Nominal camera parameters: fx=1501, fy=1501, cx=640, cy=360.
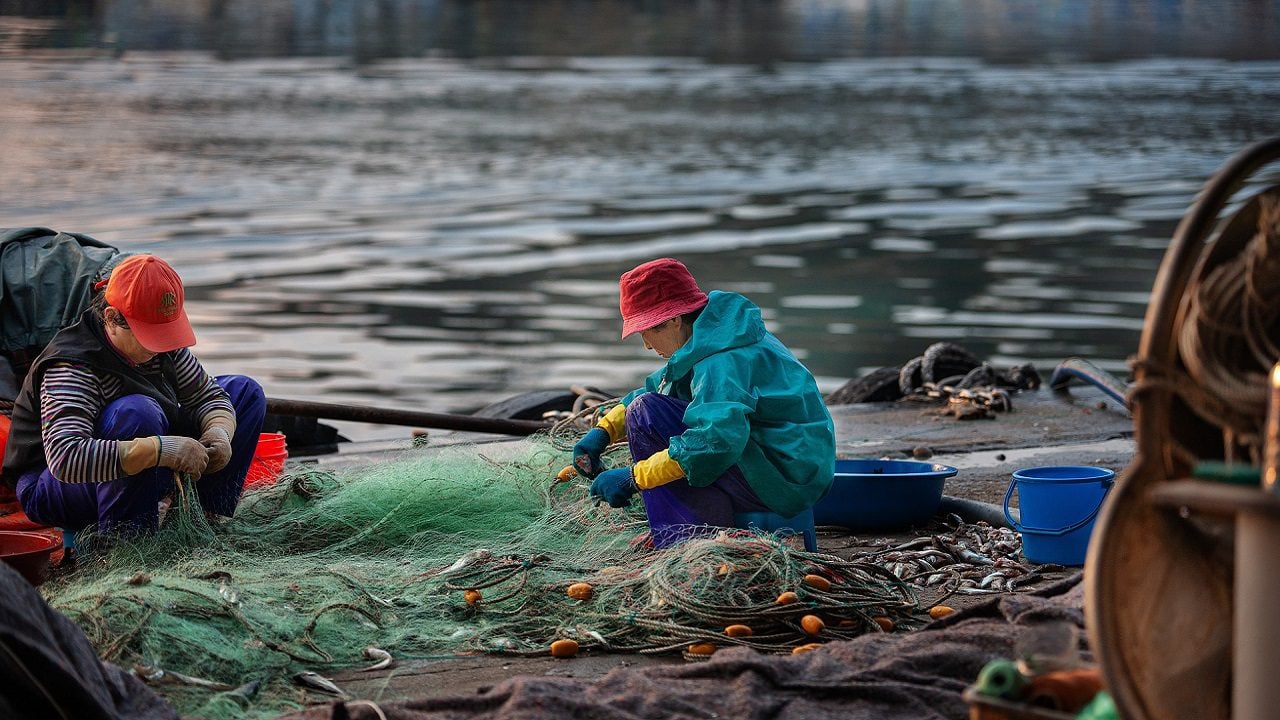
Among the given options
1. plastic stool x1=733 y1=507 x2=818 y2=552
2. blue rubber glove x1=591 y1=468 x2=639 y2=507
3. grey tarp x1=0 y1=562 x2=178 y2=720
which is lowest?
plastic stool x1=733 y1=507 x2=818 y2=552

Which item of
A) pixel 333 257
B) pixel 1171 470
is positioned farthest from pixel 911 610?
pixel 333 257

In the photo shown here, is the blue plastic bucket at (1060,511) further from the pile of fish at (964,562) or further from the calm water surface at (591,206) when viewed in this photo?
the calm water surface at (591,206)

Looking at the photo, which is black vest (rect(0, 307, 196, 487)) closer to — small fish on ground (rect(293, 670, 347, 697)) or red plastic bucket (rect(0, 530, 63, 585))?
red plastic bucket (rect(0, 530, 63, 585))

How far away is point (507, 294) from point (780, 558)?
40.3 ft

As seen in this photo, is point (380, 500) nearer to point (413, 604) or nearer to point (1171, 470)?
point (413, 604)

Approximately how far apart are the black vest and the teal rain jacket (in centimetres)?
179

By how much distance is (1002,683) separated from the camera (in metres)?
2.85

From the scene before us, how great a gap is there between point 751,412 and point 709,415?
0.16 m

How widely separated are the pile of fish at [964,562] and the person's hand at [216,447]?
87.5 inches

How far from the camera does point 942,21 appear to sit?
298 feet

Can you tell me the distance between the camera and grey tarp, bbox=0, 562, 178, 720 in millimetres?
3256

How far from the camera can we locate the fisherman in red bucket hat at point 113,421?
15.8 ft

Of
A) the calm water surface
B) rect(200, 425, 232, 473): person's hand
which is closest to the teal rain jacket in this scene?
rect(200, 425, 232, 473): person's hand

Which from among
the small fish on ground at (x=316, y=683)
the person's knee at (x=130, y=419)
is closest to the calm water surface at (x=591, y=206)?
the person's knee at (x=130, y=419)
